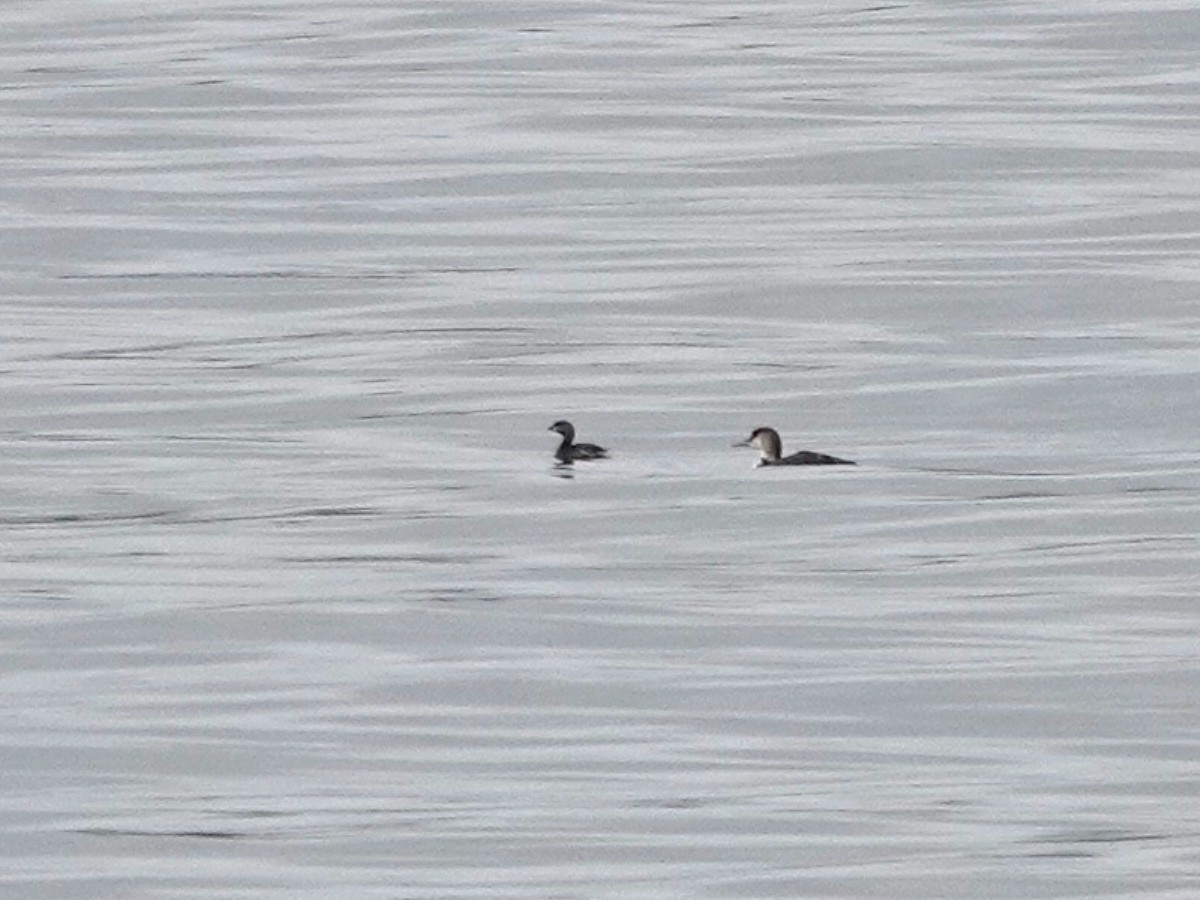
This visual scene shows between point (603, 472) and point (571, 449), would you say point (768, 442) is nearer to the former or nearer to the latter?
point (603, 472)

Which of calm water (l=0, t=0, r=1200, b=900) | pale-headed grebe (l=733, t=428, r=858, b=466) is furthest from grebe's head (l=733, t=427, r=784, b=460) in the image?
calm water (l=0, t=0, r=1200, b=900)

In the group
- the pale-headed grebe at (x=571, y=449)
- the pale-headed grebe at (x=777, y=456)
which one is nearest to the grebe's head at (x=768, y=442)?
the pale-headed grebe at (x=777, y=456)

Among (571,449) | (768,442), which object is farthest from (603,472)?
(768,442)

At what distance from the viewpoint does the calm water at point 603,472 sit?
1170 centimetres

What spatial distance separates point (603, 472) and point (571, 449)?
43 centimetres

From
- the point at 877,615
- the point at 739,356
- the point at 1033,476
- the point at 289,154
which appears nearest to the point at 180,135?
the point at 289,154

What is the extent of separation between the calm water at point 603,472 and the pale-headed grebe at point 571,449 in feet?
0.73

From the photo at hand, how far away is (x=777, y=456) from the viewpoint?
1877 centimetres

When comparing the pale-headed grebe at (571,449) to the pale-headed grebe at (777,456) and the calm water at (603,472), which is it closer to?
the calm water at (603,472)

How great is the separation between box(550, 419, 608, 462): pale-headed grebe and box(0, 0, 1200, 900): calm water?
222mm

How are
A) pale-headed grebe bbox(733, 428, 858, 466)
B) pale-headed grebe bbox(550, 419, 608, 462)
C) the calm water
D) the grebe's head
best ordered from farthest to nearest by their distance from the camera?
pale-headed grebe bbox(550, 419, 608, 462), the grebe's head, pale-headed grebe bbox(733, 428, 858, 466), the calm water

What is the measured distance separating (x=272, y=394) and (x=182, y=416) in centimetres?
85

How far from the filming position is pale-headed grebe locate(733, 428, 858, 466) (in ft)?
61.3

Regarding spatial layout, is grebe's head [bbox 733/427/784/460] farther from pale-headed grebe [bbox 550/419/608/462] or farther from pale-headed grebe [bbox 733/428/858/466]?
pale-headed grebe [bbox 550/419/608/462]
